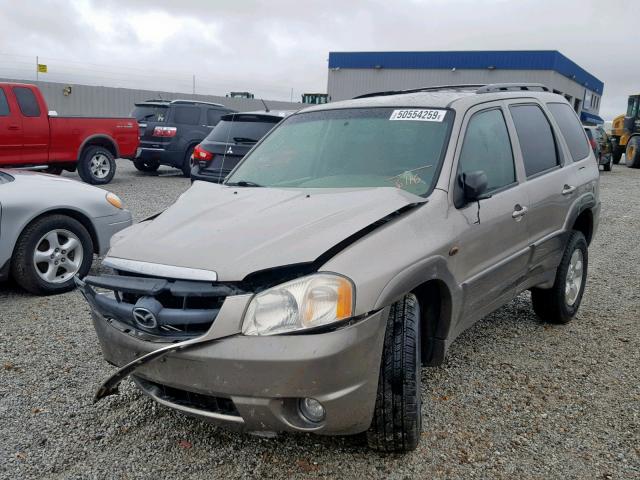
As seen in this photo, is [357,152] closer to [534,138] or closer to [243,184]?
[243,184]

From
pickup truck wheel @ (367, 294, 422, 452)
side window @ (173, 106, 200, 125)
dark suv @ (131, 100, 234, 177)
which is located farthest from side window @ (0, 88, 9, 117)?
pickup truck wheel @ (367, 294, 422, 452)

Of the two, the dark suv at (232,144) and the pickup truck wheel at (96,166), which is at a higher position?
the dark suv at (232,144)

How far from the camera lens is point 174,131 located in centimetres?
1455

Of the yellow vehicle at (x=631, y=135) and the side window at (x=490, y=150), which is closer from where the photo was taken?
the side window at (x=490, y=150)

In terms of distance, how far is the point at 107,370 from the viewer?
3.92m

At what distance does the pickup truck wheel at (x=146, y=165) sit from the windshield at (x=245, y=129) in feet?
19.3

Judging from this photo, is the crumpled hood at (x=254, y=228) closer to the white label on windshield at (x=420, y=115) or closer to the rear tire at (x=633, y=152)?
the white label on windshield at (x=420, y=115)

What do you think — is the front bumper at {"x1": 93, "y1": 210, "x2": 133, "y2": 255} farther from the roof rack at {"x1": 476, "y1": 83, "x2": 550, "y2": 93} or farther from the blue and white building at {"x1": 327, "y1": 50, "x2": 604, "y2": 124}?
the blue and white building at {"x1": 327, "y1": 50, "x2": 604, "y2": 124}

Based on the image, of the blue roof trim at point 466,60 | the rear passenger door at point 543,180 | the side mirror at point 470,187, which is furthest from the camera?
the blue roof trim at point 466,60

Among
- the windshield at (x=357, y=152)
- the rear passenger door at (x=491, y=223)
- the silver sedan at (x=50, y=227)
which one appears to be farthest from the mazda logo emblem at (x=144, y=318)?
the silver sedan at (x=50, y=227)

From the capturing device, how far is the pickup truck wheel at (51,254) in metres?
5.15

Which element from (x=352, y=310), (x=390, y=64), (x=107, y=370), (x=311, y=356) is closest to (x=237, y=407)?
(x=311, y=356)

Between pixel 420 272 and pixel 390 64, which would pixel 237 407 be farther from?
pixel 390 64

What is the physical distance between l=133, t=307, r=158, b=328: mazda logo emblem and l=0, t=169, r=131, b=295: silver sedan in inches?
116
